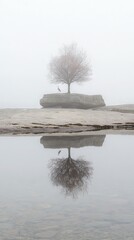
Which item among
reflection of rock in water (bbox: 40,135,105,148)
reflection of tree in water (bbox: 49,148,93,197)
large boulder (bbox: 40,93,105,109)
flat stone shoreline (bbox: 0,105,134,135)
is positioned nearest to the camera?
reflection of tree in water (bbox: 49,148,93,197)

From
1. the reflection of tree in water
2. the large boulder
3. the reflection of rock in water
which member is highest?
the large boulder

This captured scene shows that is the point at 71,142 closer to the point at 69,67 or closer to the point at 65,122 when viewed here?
the point at 65,122

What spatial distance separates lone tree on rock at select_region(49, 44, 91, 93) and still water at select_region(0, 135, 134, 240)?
27.5 meters

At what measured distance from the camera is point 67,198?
4648mm

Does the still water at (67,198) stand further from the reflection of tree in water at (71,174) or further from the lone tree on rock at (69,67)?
the lone tree on rock at (69,67)

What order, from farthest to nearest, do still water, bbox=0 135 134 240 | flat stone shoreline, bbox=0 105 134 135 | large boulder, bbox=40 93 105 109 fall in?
large boulder, bbox=40 93 105 109 < flat stone shoreline, bbox=0 105 134 135 < still water, bbox=0 135 134 240

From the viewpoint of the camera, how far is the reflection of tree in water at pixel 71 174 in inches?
208

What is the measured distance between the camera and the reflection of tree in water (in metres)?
5.29

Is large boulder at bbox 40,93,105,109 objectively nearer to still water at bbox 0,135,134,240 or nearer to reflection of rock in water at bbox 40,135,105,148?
reflection of rock in water at bbox 40,135,105,148

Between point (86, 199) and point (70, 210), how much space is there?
526mm

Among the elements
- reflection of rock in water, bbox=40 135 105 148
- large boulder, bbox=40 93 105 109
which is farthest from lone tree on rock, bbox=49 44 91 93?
reflection of rock in water, bbox=40 135 105 148

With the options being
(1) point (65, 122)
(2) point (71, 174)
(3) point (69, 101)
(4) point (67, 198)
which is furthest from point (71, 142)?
(3) point (69, 101)

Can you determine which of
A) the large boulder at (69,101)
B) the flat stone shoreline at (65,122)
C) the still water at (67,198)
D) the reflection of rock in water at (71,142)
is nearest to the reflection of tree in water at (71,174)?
the still water at (67,198)

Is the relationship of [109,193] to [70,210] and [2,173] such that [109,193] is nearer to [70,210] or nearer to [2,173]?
[70,210]
